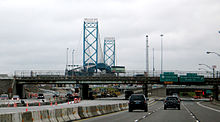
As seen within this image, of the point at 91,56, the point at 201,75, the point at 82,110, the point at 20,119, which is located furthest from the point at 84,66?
the point at 20,119

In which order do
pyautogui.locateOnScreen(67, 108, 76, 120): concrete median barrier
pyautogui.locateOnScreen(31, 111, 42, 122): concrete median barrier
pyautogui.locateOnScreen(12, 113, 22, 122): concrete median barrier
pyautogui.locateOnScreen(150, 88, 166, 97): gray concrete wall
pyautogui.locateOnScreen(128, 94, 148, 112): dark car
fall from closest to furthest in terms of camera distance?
1. pyautogui.locateOnScreen(12, 113, 22, 122): concrete median barrier
2. pyautogui.locateOnScreen(31, 111, 42, 122): concrete median barrier
3. pyautogui.locateOnScreen(67, 108, 76, 120): concrete median barrier
4. pyautogui.locateOnScreen(128, 94, 148, 112): dark car
5. pyautogui.locateOnScreen(150, 88, 166, 97): gray concrete wall

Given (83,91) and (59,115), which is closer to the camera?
(59,115)

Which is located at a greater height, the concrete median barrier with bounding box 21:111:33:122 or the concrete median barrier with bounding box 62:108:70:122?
the concrete median barrier with bounding box 21:111:33:122

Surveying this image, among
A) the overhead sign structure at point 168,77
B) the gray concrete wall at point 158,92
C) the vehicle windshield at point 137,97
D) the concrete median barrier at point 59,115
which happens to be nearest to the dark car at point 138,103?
the vehicle windshield at point 137,97

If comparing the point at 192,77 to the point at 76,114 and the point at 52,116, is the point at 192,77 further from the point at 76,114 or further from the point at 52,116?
the point at 52,116

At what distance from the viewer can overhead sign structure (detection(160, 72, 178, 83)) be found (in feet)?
303

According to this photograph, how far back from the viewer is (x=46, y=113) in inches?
792

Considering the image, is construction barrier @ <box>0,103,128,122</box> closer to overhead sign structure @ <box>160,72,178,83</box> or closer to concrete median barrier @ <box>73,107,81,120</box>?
concrete median barrier @ <box>73,107,81,120</box>

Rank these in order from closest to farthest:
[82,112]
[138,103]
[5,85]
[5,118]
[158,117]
Result: [5,118] < [82,112] < [158,117] < [138,103] < [5,85]

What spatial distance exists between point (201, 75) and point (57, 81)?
108 feet

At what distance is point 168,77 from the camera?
92938 millimetres

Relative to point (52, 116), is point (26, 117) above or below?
above

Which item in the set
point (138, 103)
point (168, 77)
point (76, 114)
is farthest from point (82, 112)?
point (168, 77)

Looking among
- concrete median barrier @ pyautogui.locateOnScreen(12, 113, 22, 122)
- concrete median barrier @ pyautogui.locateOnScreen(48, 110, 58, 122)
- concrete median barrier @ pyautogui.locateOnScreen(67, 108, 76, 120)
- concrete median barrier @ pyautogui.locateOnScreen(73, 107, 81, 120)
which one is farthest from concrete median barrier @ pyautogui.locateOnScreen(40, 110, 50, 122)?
concrete median barrier @ pyautogui.locateOnScreen(73, 107, 81, 120)
